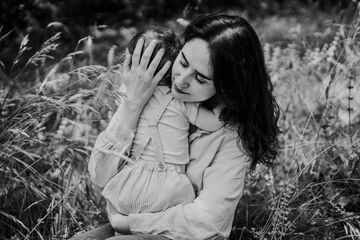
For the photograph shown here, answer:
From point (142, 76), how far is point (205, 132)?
30cm

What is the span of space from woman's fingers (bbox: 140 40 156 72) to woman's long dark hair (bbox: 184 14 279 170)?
4.8 inches

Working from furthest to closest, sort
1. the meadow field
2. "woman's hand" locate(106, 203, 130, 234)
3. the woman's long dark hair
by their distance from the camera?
the meadow field, "woman's hand" locate(106, 203, 130, 234), the woman's long dark hair

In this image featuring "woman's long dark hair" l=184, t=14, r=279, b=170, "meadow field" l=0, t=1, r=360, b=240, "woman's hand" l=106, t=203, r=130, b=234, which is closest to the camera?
"woman's long dark hair" l=184, t=14, r=279, b=170

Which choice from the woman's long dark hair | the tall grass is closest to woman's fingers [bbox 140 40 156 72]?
the woman's long dark hair

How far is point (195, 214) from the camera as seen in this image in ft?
5.49

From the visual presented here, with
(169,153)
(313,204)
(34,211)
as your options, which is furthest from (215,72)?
(34,211)

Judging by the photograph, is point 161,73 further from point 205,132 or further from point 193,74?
point 205,132

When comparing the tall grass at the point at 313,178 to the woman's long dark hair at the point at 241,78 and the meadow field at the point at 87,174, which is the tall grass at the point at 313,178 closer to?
the meadow field at the point at 87,174

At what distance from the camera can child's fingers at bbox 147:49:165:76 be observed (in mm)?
1738

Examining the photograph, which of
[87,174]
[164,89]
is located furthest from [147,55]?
[87,174]

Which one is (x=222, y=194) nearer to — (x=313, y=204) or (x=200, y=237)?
(x=200, y=237)

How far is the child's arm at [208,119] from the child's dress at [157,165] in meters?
0.03

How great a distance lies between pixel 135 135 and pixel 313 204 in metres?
0.86

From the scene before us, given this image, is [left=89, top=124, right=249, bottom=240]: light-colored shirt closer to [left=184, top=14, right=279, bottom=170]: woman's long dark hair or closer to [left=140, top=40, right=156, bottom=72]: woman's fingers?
[left=184, top=14, right=279, bottom=170]: woman's long dark hair
